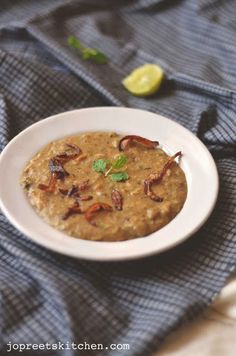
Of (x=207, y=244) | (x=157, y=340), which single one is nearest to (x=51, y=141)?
(x=207, y=244)

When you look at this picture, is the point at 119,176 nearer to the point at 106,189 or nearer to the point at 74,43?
the point at 106,189

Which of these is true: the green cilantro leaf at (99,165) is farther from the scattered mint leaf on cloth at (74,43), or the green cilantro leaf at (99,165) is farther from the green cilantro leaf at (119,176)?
the scattered mint leaf on cloth at (74,43)

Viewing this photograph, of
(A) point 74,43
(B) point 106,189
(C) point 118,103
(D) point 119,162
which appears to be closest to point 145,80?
(C) point 118,103

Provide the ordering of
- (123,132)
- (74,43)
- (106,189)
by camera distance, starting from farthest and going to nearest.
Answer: (74,43)
(123,132)
(106,189)

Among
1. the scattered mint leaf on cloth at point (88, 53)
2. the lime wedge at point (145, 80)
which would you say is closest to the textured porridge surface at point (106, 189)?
the lime wedge at point (145, 80)

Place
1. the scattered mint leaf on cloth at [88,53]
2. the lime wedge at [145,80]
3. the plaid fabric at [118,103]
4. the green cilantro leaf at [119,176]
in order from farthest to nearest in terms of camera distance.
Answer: the scattered mint leaf on cloth at [88,53] → the lime wedge at [145,80] → the green cilantro leaf at [119,176] → the plaid fabric at [118,103]

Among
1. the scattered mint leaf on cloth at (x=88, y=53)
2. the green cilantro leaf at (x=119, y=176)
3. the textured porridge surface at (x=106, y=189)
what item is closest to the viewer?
the textured porridge surface at (x=106, y=189)

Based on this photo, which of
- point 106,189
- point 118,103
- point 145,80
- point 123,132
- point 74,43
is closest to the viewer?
point 106,189
